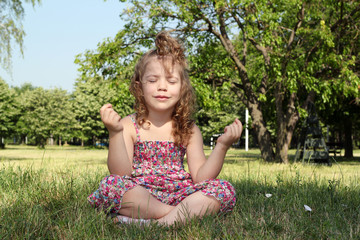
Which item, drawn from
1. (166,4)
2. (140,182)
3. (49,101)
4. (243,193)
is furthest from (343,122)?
(49,101)

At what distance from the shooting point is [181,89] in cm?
348

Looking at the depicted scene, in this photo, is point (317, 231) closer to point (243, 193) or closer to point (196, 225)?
point (196, 225)

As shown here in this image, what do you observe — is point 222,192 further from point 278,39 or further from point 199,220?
point 278,39

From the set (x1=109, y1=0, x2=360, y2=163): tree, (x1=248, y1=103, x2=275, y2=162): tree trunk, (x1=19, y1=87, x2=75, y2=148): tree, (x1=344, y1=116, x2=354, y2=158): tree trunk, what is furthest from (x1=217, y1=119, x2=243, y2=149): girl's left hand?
(x1=19, y1=87, x2=75, y2=148): tree

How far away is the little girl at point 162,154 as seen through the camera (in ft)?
9.50

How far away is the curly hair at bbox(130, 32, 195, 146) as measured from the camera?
135 inches

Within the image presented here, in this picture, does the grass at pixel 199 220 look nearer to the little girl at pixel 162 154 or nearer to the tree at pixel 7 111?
the little girl at pixel 162 154

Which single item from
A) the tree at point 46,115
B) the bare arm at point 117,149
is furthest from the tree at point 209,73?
the tree at point 46,115

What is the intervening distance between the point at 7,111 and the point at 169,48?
43467 mm

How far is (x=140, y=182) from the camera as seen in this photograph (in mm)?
3189

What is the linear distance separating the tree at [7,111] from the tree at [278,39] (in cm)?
3346

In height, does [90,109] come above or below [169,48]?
above

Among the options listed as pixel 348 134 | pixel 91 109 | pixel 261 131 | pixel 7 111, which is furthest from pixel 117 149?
pixel 7 111

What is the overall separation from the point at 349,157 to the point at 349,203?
2003 cm
